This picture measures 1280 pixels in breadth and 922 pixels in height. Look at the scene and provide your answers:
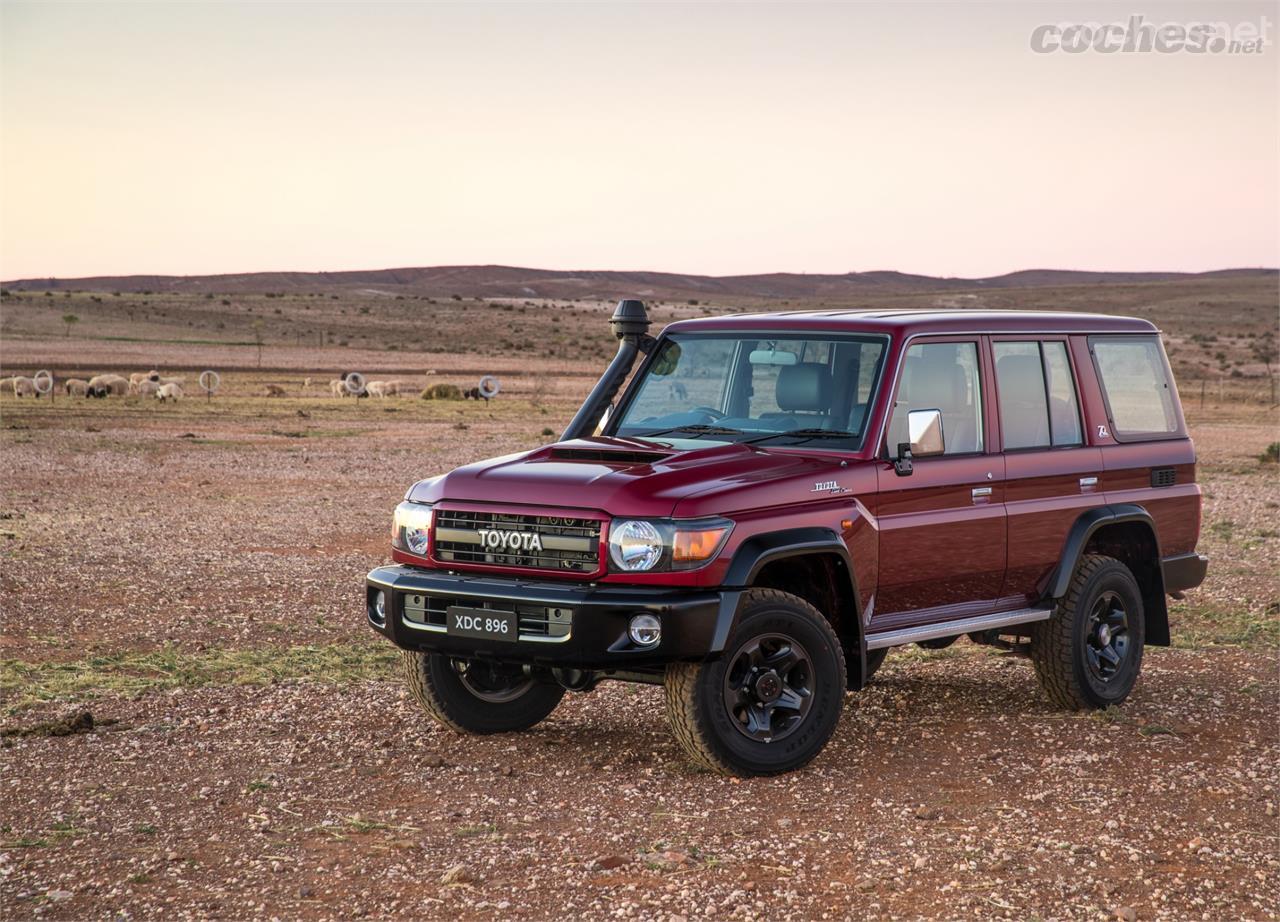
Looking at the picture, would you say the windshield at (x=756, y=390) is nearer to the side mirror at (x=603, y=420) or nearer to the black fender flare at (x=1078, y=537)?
the side mirror at (x=603, y=420)

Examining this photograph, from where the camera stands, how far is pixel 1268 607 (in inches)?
474

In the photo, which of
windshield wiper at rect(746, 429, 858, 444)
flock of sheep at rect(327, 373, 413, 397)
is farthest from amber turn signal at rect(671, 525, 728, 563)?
flock of sheep at rect(327, 373, 413, 397)

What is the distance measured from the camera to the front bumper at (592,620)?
20.2 ft

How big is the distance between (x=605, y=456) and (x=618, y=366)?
1.22m

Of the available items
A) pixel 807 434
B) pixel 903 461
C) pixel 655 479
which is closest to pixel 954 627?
pixel 903 461

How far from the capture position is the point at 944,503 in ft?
24.0

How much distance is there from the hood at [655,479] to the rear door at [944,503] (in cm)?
37

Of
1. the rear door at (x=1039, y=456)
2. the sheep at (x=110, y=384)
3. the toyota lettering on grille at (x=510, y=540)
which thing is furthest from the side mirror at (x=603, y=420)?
the sheep at (x=110, y=384)

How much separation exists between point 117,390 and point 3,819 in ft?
123

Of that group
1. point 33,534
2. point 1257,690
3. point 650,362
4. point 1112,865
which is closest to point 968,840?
point 1112,865

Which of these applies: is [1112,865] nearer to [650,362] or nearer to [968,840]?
[968,840]

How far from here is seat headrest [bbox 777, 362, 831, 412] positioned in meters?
7.30

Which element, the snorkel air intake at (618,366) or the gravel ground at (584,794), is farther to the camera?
the snorkel air intake at (618,366)

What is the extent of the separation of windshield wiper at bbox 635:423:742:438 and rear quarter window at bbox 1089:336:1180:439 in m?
2.45
